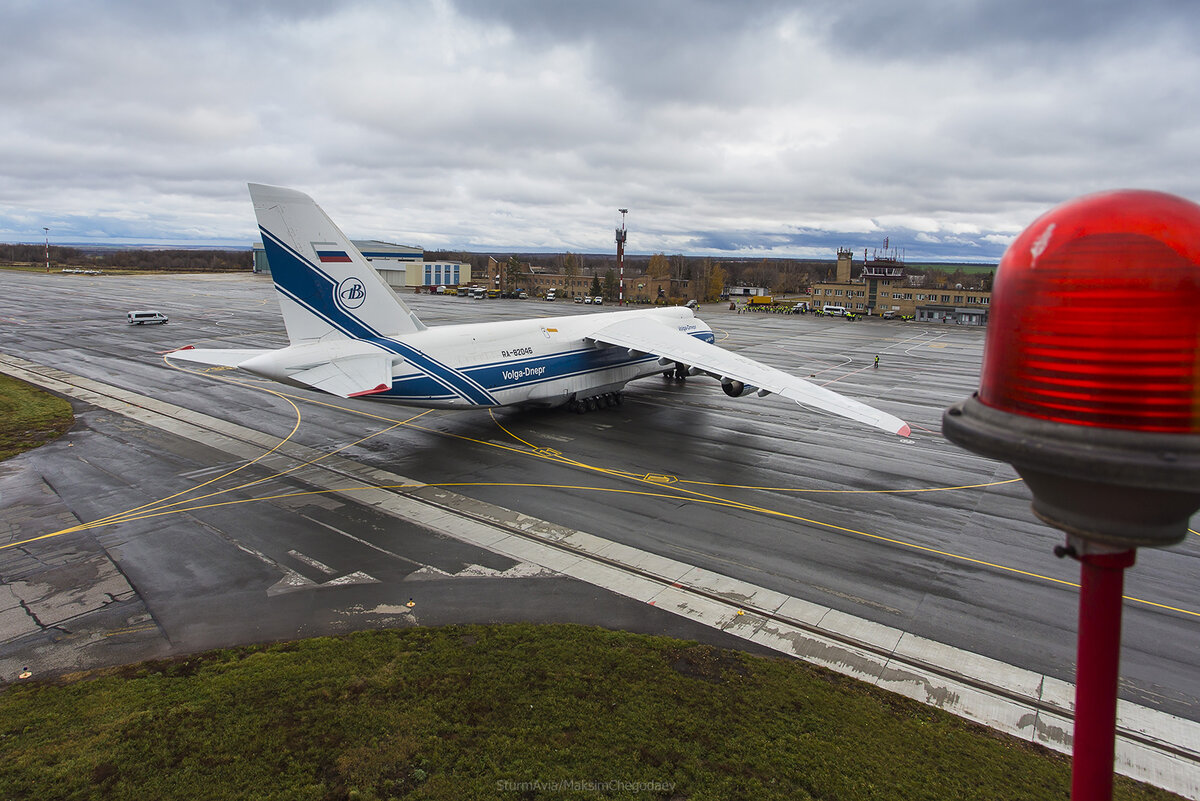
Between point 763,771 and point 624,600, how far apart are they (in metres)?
6.04

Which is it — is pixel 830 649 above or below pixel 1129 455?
below

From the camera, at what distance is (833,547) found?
1894cm

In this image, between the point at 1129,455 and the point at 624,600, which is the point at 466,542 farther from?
the point at 1129,455

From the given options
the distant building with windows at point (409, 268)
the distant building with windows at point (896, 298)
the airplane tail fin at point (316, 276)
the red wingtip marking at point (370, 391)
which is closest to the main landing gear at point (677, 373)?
the airplane tail fin at point (316, 276)

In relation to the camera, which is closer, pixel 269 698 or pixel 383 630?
pixel 269 698

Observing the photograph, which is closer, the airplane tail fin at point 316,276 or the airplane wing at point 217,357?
the airplane tail fin at point 316,276

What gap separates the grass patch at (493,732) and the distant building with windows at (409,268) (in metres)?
137

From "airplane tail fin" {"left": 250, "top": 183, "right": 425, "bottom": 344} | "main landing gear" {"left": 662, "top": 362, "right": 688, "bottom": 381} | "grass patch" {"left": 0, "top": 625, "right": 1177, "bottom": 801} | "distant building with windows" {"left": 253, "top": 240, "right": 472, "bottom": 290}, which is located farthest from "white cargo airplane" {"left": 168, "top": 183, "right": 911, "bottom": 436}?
"distant building with windows" {"left": 253, "top": 240, "right": 472, "bottom": 290}

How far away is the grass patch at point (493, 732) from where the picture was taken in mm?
9742

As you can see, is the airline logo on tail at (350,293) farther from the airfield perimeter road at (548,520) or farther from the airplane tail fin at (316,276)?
the airfield perimeter road at (548,520)

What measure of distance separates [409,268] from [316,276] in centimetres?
13843

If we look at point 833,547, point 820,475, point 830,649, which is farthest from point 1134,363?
point 820,475

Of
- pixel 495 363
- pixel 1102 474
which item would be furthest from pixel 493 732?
pixel 495 363

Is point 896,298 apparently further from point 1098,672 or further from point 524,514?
point 1098,672
